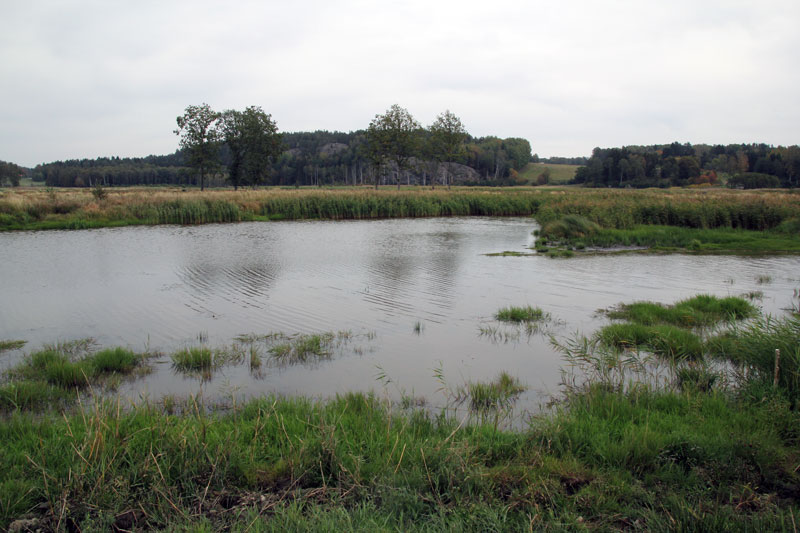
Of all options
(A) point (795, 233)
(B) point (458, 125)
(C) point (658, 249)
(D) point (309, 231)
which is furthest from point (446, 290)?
(B) point (458, 125)

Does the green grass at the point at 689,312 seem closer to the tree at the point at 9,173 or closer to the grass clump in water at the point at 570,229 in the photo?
the grass clump in water at the point at 570,229

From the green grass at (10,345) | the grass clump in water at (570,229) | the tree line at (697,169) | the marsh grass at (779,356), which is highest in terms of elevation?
the tree line at (697,169)

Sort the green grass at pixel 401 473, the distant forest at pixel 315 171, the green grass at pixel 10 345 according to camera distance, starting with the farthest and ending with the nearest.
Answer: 1. the distant forest at pixel 315 171
2. the green grass at pixel 10 345
3. the green grass at pixel 401 473

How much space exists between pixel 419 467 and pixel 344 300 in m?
7.57

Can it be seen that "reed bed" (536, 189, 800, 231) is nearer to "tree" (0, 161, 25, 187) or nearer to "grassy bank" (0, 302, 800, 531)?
"grassy bank" (0, 302, 800, 531)

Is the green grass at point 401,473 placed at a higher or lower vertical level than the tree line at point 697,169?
lower

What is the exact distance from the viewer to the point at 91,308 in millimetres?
10094

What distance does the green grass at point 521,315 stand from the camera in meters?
9.14

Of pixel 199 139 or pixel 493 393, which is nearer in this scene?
pixel 493 393

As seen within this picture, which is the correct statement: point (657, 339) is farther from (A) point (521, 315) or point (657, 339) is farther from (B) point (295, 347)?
(B) point (295, 347)

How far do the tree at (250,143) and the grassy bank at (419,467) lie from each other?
67829 mm

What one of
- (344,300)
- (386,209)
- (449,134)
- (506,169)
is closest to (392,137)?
(449,134)

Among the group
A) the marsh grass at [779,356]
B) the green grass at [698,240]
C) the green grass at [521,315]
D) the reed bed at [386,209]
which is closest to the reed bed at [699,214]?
the reed bed at [386,209]

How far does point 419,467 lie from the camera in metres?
3.53
